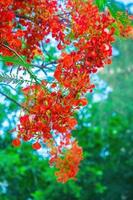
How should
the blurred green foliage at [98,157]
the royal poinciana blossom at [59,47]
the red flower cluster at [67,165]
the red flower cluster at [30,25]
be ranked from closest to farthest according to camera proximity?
the royal poinciana blossom at [59,47]
the red flower cluster at [30,25]
the red flower cluster at [67,165]
the blurred green foliage at [98,157]

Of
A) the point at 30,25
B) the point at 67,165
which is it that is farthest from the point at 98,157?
the point at 30,25

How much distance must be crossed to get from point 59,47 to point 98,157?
1186 cm

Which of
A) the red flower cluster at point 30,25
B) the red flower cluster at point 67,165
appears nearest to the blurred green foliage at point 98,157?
the red flower cluster at point 67,165

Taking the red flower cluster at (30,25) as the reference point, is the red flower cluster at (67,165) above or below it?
below

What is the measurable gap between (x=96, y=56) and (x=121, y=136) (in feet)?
40.4

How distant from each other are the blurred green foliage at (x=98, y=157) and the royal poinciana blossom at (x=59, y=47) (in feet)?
26.1

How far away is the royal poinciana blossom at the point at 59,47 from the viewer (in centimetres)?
324

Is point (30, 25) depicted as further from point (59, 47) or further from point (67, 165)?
point (67, 165)

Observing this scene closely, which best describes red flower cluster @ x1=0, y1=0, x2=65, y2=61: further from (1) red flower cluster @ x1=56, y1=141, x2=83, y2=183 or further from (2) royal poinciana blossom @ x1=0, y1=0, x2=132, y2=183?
(1) red flower cluster @ x1=56, y1=141, x2=83, y2=183

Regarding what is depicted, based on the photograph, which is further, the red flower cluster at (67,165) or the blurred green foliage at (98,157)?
the blurred green foliage at (98,157)

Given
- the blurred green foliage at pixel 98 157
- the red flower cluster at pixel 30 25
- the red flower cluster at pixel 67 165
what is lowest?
the red flower cluster at pixel 67 165

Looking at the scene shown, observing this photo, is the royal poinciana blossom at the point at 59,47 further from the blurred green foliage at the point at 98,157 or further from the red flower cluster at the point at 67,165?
the blurred green foliage at the point at 98,157

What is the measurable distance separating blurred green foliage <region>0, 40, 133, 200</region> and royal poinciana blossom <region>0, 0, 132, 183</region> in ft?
26.1

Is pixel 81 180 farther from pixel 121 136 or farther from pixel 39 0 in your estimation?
pixel 39 0
